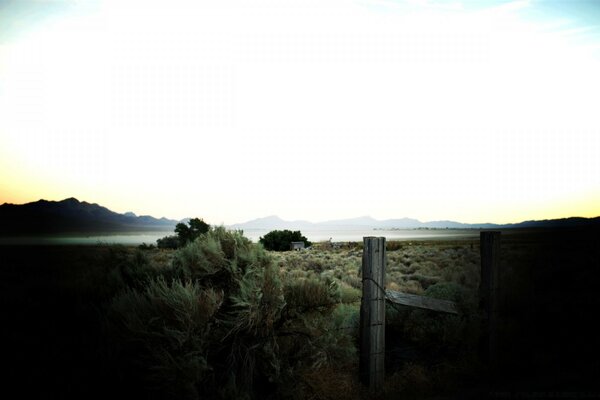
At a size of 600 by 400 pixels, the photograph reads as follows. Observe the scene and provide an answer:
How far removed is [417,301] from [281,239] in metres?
39.7

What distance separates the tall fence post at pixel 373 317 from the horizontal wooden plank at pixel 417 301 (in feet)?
0.91

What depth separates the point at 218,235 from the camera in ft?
16.8

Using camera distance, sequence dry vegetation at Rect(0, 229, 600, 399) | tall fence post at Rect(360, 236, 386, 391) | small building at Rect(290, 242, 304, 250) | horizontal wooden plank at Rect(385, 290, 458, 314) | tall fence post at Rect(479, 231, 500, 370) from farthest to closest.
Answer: small building at Rect(290, 242, 304, 250) < tall fence post at Rect(479, 231, 500, 370) < horizontal wooden plank at Rect(385, 290, 458, 314) < tall fence post at Rect(360, 236, 386, 391) < dry vegetation at Rect(0, 229, 600, 399)

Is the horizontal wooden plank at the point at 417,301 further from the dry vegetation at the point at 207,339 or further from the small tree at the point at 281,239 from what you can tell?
the small tree at the point at 281,239

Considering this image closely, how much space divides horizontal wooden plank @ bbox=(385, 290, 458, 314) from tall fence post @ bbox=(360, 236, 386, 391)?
0.28 metres

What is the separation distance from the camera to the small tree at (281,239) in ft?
144

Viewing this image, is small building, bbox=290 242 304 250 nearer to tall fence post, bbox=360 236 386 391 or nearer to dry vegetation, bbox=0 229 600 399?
dry vegetation, bbox=0 229 600 399

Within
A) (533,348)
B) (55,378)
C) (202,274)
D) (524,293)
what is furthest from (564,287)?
(55,378)

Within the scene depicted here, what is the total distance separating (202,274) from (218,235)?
1.92ft

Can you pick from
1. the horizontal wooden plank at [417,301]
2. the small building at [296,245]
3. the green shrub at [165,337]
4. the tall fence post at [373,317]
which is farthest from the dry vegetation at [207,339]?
the small building at [296,245]

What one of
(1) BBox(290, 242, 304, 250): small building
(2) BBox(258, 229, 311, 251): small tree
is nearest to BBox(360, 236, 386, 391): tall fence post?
(1) BBox(290, 242, 304, 250): small building

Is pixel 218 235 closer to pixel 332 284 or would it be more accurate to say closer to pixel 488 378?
pixel 332 284

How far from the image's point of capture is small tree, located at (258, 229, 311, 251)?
43847 mm

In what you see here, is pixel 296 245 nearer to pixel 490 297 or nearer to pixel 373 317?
pixel 490 297
